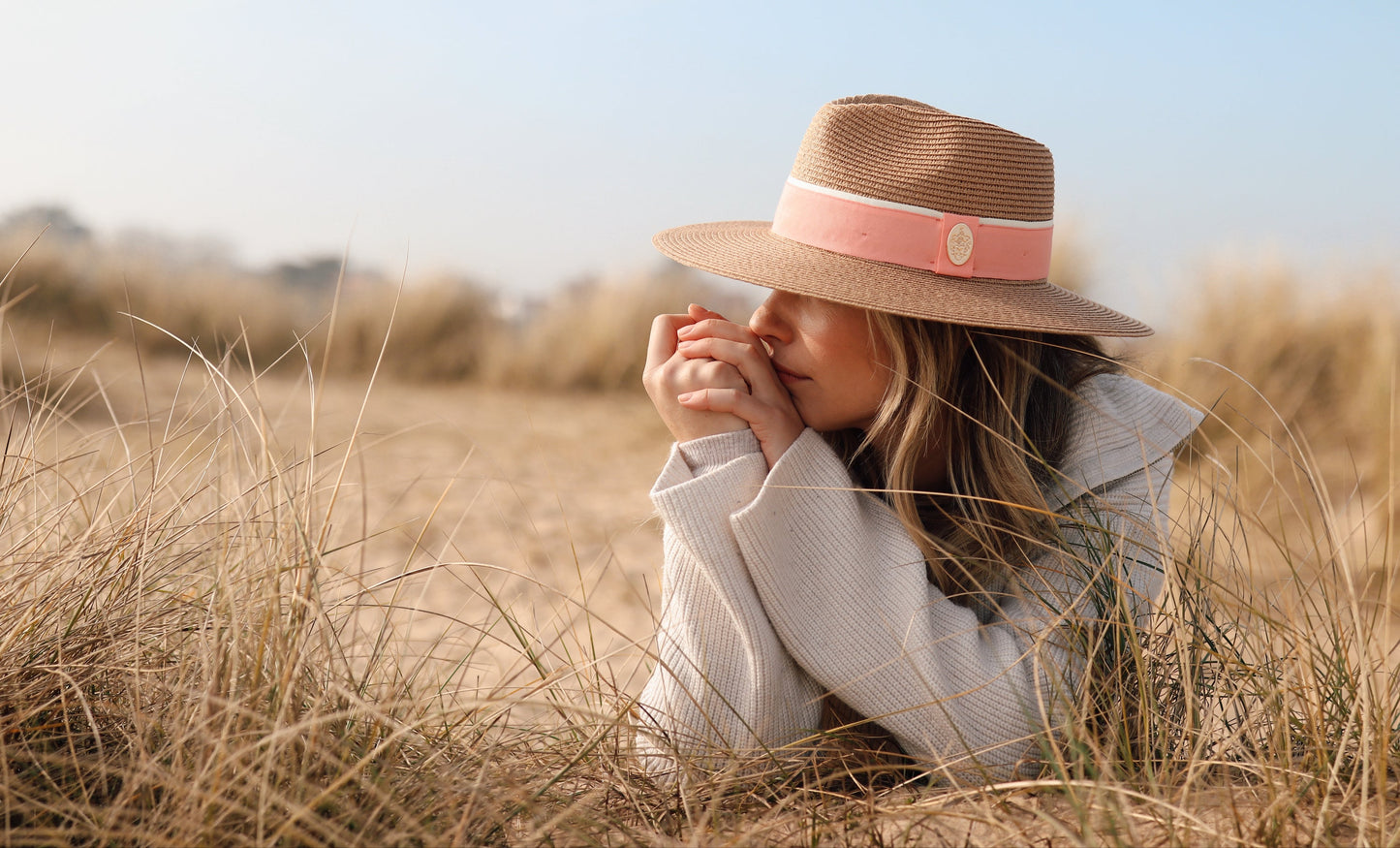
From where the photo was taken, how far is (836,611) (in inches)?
60.3

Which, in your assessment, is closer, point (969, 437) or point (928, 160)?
point (928, 160)

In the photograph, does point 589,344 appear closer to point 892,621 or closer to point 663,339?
point 663,339

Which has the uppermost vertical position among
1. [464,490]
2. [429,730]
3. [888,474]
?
[888,474]

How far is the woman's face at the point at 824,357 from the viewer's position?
160cm

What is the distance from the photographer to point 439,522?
5223 millimetres

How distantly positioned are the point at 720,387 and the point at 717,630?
1.33ft

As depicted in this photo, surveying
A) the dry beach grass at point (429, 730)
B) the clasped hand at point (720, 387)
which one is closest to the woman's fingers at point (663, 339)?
the clasped hand at point (720, 387)

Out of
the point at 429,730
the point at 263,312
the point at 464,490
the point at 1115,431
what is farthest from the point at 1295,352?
the point at 263,312

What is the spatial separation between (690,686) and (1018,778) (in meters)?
0.51

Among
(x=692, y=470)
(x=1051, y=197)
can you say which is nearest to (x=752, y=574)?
(x=692, y=470)

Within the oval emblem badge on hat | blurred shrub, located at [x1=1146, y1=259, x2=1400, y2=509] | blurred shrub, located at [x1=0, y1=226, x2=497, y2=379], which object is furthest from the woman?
blurred shrub, located at [x1=0, y1=226, x2=497, y2=379]

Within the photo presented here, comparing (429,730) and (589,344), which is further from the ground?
(429,730)

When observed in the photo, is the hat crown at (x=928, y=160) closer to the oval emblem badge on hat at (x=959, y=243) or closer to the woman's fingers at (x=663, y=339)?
the oval emblem badge on hat at (x=959, y=243)

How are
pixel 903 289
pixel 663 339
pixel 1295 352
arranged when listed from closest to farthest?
pixel 903 289 < pixel 663 339 < pixel 1295 352
